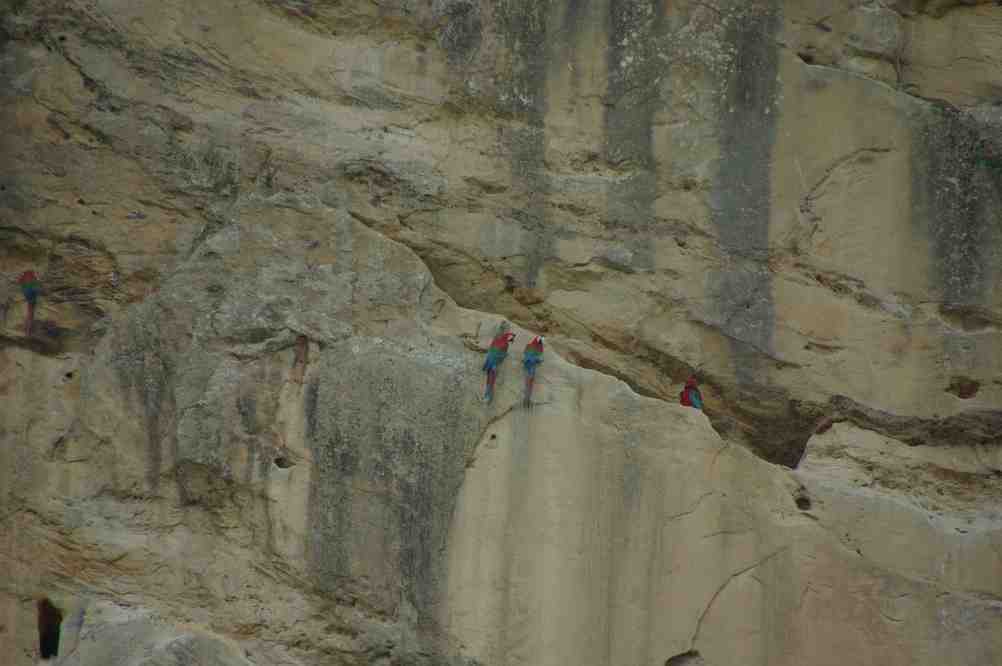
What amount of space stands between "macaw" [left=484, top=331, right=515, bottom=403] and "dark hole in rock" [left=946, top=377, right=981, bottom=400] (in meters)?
3.54

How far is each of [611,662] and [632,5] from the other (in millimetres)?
5237

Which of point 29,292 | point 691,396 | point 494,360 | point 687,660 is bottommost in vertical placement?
point 687,660

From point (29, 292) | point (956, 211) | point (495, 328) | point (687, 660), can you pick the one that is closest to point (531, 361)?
point (495, 328)

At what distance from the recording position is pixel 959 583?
12.2 meters

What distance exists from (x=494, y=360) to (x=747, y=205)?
2535 mm

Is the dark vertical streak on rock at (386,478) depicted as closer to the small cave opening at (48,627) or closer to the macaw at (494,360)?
the macaw at (494,360)

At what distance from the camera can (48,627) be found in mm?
12195

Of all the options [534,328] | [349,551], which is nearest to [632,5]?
[534,328]

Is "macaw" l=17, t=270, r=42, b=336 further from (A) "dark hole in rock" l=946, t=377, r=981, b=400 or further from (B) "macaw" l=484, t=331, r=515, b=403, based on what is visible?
(A) "dark hole in rock" l=946, t=377, r=981, b=400

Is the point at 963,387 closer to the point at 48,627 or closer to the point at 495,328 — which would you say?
the point at 495,328

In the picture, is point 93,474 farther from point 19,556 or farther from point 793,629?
point 793,629

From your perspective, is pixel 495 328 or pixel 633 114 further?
pixel 633 114

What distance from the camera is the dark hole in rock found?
12.8 m

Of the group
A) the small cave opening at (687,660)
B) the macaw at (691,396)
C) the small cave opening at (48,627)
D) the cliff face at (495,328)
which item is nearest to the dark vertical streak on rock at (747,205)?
the cliff face at (495,328)
